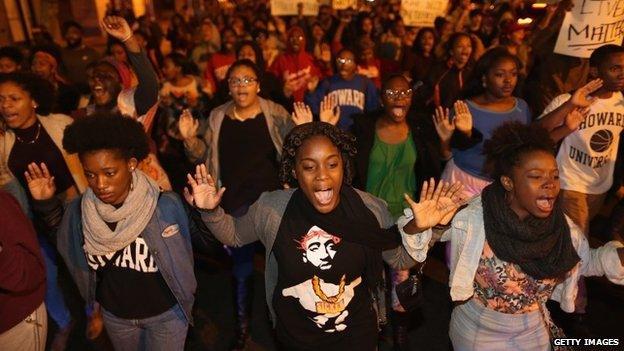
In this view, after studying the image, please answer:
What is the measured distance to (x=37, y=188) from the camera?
3.15 meters

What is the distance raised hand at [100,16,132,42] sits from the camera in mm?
3873

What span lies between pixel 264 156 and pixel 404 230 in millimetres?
1924

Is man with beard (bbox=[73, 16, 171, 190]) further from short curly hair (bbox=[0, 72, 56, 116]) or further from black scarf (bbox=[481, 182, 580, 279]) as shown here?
black scarf (bbox=[481, 182, 580, 279])

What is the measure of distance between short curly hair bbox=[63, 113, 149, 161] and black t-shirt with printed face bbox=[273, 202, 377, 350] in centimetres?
108

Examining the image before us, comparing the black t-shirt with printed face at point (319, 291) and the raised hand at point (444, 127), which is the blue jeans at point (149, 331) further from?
the raised hand at point (444, 127)

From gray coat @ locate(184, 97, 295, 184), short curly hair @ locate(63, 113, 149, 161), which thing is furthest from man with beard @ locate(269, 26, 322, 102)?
short curly hair @ locate(63, 113, 149, 161)

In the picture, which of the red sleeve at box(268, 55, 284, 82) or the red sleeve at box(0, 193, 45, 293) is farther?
the red sleeve at box(268, 55, 284, 82)

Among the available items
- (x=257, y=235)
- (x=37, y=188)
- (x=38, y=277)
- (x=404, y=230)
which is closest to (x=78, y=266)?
(x=38, y=277)

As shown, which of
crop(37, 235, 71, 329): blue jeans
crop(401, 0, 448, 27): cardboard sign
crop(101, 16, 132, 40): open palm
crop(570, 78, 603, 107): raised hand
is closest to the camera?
crop(570, 78, 603, 107): raised hand

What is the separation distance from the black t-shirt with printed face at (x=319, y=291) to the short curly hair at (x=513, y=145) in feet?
3.17

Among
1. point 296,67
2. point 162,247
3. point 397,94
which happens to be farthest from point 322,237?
point 296,67

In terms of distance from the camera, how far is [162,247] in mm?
2951

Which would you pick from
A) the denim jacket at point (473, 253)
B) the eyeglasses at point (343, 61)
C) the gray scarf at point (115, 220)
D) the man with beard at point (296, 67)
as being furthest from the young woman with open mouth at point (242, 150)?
the man with beard at point (296, 67)

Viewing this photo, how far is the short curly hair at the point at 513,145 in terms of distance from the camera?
2701 millimetres
